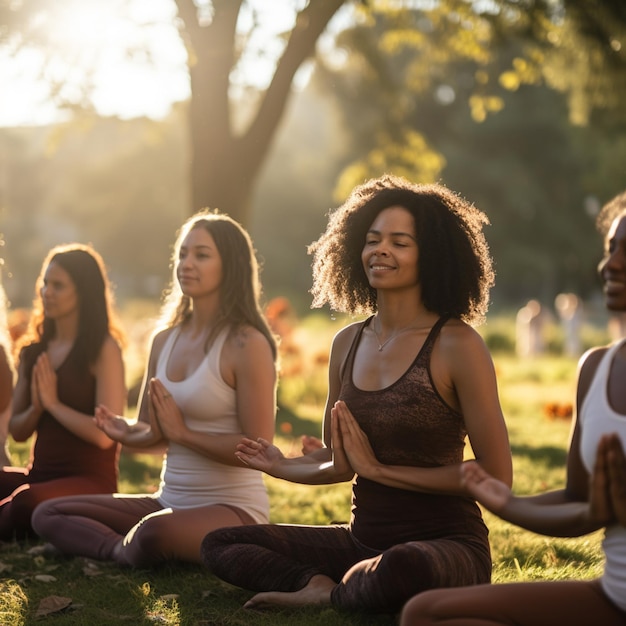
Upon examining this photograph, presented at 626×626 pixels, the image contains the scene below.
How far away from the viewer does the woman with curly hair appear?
3779 mm

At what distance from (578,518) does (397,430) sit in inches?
43.2

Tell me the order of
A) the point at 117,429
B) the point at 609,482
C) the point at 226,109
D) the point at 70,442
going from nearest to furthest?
the point at 609,482, the point at 117,429, the point at 70,442, the point at 226,109

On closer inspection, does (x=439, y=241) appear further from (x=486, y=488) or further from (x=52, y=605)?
(x=52, y=605)

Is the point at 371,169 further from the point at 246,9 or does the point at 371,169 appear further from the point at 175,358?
the point at 175,358

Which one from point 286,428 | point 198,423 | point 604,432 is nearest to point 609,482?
point 604,432

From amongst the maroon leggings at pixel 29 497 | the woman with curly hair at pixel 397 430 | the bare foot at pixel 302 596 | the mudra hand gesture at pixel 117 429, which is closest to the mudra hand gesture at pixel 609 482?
the woman with curly hair at pixel 397 430

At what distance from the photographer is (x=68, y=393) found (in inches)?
227

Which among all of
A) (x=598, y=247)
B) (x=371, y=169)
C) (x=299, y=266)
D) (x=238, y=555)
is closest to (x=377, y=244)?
(x=238, y=555)

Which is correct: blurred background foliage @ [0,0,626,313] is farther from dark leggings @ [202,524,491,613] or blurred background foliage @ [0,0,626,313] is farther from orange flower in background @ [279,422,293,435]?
dark leggings @ [202,524,491,613]

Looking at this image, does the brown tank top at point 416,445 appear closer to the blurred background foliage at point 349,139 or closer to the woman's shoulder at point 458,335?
the woman's shoulder at point 458,335

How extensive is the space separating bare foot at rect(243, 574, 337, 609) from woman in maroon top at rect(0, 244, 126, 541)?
1848mm

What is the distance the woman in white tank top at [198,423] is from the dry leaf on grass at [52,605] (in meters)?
0.51

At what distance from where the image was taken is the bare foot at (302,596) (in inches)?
159

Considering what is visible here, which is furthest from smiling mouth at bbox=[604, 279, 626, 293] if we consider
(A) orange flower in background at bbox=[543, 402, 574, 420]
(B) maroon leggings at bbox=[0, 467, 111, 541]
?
(A) orange flower in background at bbox=[543, 402, 574, 420]
